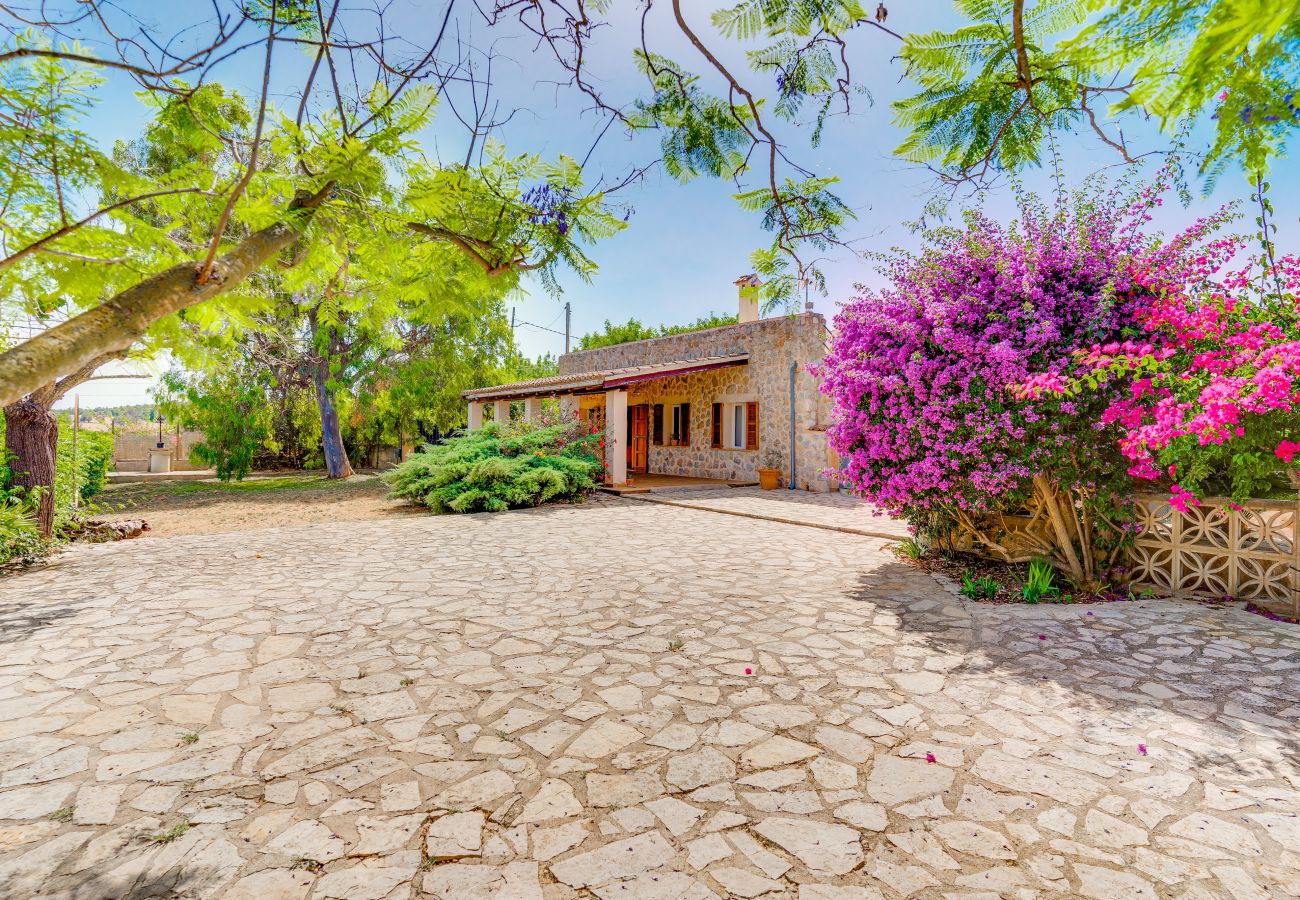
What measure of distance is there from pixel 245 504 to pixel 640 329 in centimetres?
2434

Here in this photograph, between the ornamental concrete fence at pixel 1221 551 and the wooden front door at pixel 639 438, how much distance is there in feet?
54.1

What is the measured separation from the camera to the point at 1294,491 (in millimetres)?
5227

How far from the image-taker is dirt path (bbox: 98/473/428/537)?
12047 mm

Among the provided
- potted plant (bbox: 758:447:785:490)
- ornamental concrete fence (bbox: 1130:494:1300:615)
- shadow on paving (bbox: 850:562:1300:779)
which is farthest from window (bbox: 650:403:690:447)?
ornamental concrete fence (bbox: 1130:494:1300:615)

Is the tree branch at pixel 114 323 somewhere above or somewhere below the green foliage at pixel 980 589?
above

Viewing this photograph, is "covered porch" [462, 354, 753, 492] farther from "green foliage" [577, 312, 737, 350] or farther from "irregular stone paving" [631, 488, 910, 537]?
"green foliage" [577, 312, 737, 350]

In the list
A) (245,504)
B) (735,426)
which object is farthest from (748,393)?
(245,504)

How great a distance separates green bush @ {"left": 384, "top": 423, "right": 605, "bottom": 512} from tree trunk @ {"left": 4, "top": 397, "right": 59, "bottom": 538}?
594cm

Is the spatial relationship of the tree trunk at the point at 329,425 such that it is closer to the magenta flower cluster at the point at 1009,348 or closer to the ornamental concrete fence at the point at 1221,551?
the magenta flower cluster at the point at 1009,348

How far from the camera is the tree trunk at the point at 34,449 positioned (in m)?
7.74

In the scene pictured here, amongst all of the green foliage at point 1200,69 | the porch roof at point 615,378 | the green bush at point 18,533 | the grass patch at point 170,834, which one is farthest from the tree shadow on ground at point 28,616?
the porch roof at point 615,378

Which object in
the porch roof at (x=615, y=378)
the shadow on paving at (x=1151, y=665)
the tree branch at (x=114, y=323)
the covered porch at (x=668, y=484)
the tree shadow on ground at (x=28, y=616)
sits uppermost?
the porch roof at (x=615, y=378)

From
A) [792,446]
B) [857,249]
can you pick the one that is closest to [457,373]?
[792,446]

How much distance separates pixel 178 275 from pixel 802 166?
110 inches
